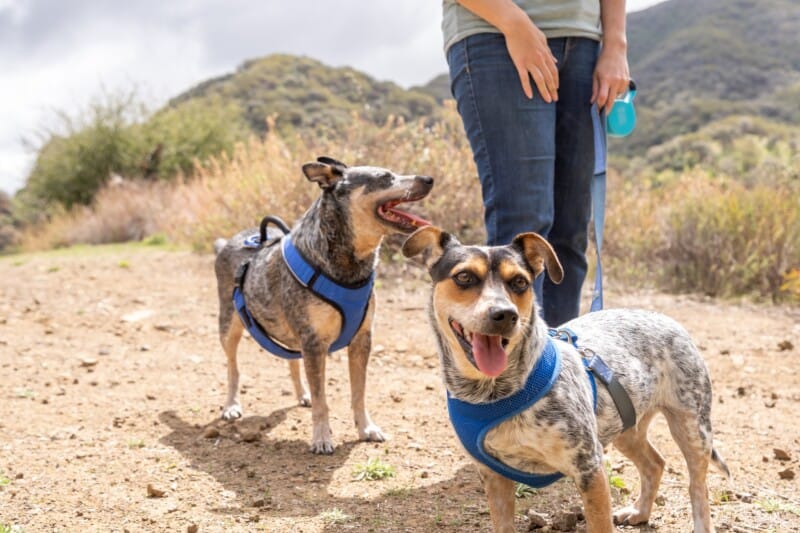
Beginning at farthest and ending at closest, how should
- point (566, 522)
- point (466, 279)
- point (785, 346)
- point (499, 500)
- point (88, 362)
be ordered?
point (785, 346)
point (88, 362)
point (566, 522)
point (499, 500)
point (466, 279)

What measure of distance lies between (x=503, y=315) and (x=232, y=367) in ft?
11.2

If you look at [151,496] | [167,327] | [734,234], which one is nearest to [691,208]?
[734,234]

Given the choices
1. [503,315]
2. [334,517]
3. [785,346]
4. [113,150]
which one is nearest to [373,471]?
[334,517]

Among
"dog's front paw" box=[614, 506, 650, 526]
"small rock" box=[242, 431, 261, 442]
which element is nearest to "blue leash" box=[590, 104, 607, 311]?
"dog's front paw" box=[614, 506, 650, 526]

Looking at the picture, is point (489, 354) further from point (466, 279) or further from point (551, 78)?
point (551, 78)

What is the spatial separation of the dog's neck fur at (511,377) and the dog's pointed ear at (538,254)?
0.72 feet

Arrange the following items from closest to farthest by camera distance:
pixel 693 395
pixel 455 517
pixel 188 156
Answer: pixel 693 395
pixel 455 517
pixel 188 156

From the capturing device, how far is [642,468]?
11.6ft

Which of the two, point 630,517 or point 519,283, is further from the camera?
point 630,517

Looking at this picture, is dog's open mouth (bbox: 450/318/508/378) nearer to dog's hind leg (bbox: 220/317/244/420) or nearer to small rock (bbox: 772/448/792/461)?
small rock (bbox: 772/448/792/461)

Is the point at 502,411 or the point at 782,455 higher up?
the point at 502,411

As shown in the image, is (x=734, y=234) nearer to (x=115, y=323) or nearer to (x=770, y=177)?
(x=770, y=177)

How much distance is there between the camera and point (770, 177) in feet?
41.1

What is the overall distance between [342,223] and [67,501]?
216cm
